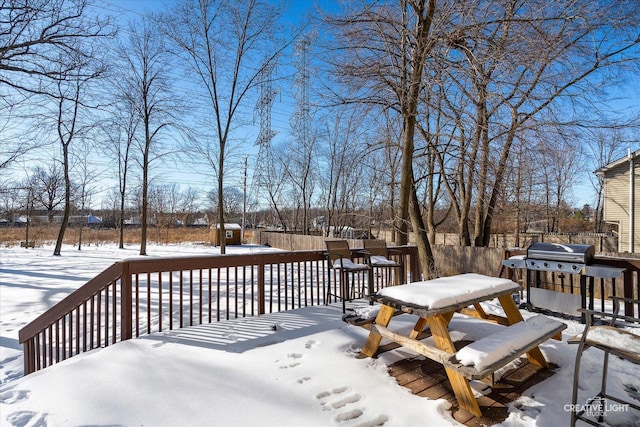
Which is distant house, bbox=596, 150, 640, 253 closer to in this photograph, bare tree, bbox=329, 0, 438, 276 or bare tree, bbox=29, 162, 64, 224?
bare tree, bbox=329, 0, 438, 276

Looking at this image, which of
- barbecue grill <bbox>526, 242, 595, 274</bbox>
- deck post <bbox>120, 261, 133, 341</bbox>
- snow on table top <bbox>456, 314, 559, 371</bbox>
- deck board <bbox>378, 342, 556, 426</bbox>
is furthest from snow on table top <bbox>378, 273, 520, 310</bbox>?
deck post <bbox>120, 261, 133, 341</bbox>

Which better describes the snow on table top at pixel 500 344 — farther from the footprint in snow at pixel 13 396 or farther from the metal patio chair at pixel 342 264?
the footprint in snow at pixel 13 396

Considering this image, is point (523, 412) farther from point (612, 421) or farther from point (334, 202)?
point (334, 202)

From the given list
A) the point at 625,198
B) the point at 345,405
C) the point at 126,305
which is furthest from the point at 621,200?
the point at 126,305

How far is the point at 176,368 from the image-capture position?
8.13 feet

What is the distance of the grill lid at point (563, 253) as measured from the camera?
11.3 feet

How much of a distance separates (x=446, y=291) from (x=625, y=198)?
56.0 feet

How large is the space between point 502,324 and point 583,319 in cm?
117

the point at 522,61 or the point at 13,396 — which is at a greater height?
the point at 522,61

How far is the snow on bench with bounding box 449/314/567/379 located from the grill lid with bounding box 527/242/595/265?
5.54ft

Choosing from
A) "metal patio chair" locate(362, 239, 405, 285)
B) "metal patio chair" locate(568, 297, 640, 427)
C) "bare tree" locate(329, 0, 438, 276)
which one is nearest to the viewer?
"metal patio chair" locate(568, 297, 640, 427)

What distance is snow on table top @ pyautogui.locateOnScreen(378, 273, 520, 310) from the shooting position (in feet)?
7.23

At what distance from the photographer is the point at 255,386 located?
7.34 ft

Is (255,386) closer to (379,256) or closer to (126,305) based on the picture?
(126,305)
